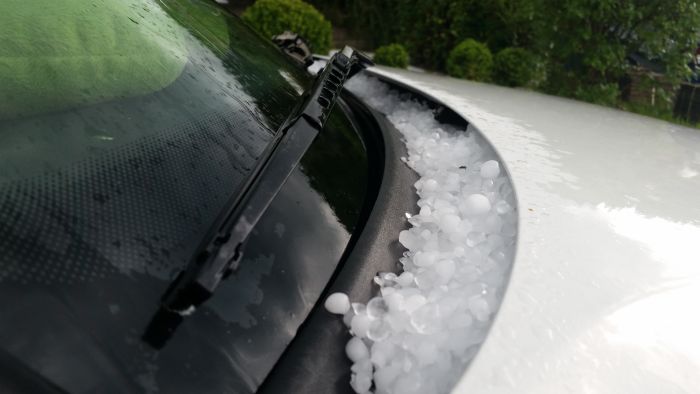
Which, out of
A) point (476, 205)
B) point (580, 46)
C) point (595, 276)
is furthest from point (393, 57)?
point (595, 276)

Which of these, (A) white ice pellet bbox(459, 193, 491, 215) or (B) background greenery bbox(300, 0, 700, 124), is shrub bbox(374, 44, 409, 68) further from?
(A) white ice pellet bbox(459, 193, 491, 215)

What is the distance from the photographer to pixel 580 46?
17.1 ft

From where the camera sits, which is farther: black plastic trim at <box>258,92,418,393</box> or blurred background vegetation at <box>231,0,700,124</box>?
blurred background vegetation at <box>231,0,700,124</box>

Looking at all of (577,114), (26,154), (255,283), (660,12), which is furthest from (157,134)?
(660,12)

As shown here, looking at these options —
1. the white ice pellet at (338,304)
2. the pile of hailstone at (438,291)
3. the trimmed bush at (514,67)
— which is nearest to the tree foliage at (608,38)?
the trimmed bush at (514,67)

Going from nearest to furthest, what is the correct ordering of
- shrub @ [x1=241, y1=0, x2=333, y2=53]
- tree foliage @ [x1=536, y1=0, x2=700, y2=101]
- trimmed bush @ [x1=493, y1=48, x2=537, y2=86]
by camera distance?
tree foliage @ [x1=536, y1=0, x2=700, y2=101] → trimmed bush @ [x1=493, y1=48, x2=537, y2=86] → shrub @ [x1=241, y1=0, x2=333, y2=53]

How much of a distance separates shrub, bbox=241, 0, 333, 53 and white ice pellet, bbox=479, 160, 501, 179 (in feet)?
16.0

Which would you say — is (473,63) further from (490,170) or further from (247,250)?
(247,250)

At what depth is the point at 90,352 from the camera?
0.62 m

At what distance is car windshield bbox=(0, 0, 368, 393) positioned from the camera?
0.64 metres

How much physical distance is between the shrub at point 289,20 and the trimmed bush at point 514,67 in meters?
1.87

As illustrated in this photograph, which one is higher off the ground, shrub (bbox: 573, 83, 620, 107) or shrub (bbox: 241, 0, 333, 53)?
shrub (bbox: 573, 83, 620, 107)

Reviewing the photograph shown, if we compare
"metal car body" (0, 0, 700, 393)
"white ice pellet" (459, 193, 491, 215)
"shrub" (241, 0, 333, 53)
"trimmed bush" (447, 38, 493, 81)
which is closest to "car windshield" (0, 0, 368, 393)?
"metal car body" (0, 0, 700, 393)

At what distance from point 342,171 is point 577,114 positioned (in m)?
1.20
